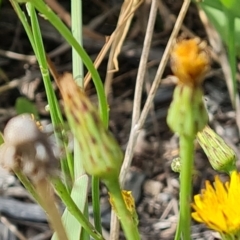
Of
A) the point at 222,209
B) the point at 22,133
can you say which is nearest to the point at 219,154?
the point at 222,209

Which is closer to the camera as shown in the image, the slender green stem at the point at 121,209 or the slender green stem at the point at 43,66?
the slender green stem at the point at 121,209

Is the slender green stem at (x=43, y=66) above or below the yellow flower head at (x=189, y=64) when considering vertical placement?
below

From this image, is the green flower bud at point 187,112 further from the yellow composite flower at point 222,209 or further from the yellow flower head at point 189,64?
the yellow composite flower at point 222,209

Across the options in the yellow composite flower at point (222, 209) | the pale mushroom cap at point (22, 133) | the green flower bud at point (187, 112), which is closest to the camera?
the pale mushroom cap at point (22, 133)

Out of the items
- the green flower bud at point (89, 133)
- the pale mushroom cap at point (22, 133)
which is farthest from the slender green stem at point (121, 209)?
the pale mushroom cap at point (22, 133)

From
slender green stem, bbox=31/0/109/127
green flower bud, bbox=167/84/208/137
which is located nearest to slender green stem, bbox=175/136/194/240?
green flower bud, bbox=167/84/208/137

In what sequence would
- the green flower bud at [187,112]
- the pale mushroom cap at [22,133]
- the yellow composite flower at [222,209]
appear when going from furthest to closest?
the yellow composite flower at [222,209] → the green flower bud at [187,112] → the pale mushroom cap at [22,133]

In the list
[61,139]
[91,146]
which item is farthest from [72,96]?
[61,139]
